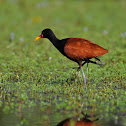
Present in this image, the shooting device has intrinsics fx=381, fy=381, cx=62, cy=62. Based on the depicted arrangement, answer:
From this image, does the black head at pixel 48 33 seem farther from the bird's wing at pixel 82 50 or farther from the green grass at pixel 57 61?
the green grass at pixel 57 61

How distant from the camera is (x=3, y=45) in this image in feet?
39.9

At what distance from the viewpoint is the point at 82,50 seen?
7.91m

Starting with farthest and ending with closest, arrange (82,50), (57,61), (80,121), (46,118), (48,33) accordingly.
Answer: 1. (57,61)
2. (48,33)
3. (82,50)
4. (46,118)
5. (80,121)

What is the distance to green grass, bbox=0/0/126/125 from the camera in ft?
21.4

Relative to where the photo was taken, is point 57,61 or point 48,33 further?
point 57,61

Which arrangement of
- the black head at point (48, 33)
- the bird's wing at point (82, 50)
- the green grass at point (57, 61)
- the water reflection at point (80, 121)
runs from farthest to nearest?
the black head at point (48, 33) → the bird's wing at point (82, 50) → the green grass at point (57, 61) → the water reflection at point (80, 121)

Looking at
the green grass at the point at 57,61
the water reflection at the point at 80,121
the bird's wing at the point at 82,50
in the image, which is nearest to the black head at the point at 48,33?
the bird's wing at the point at 82,50

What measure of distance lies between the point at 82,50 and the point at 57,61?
7.67 ft

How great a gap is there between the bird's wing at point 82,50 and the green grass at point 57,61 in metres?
0.58

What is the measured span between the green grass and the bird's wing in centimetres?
58

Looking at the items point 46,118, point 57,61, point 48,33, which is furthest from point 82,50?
point 46,118

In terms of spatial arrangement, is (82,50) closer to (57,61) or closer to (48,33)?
(48,33)

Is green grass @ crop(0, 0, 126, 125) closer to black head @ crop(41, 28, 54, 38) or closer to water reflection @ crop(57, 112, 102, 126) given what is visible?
water reflection @ crop(57, 112, 102, 126)

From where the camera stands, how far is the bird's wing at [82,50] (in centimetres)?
790
